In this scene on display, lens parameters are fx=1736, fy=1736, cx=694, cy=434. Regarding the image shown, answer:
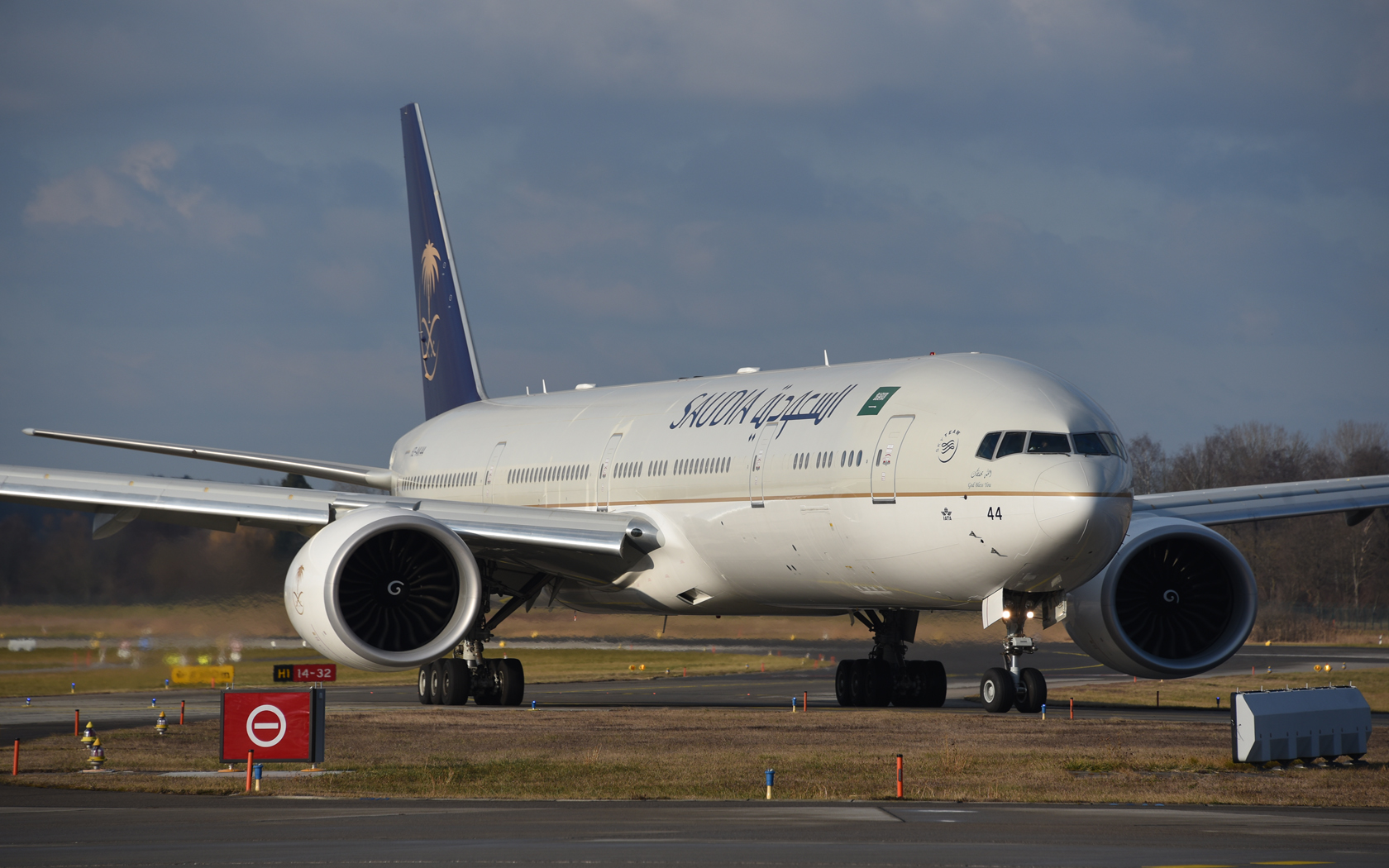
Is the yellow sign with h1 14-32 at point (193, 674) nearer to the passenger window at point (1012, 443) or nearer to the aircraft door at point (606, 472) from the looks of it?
the aircraft door at point (606, 472)

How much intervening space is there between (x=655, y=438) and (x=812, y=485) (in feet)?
14.8

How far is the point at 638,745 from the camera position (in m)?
17.7

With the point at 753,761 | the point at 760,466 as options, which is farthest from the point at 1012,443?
the point at 753,761

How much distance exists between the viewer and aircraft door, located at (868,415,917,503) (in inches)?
782

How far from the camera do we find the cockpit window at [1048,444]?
18.6m

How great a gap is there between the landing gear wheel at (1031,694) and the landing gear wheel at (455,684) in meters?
8.47

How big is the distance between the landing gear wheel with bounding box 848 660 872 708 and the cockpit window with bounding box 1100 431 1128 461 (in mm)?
6196

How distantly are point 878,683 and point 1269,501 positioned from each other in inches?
235

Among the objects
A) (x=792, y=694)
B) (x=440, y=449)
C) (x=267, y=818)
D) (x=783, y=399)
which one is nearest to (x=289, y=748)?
(x=267, y=818)

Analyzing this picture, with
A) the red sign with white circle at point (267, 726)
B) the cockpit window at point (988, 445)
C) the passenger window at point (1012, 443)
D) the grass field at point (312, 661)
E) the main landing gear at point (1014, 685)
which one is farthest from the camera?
the grass field at point (312, 661)

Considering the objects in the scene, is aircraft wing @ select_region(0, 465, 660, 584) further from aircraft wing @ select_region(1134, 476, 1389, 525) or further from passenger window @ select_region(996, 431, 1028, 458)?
aircraft wing @ select_region(1134, 476, 1389, 525)

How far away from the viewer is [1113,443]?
62.4 feet

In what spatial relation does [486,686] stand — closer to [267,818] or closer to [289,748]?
[289,748]

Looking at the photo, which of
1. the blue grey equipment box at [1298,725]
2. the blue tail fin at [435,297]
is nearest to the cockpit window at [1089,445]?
the blue grey equipment box at [1298,725]
